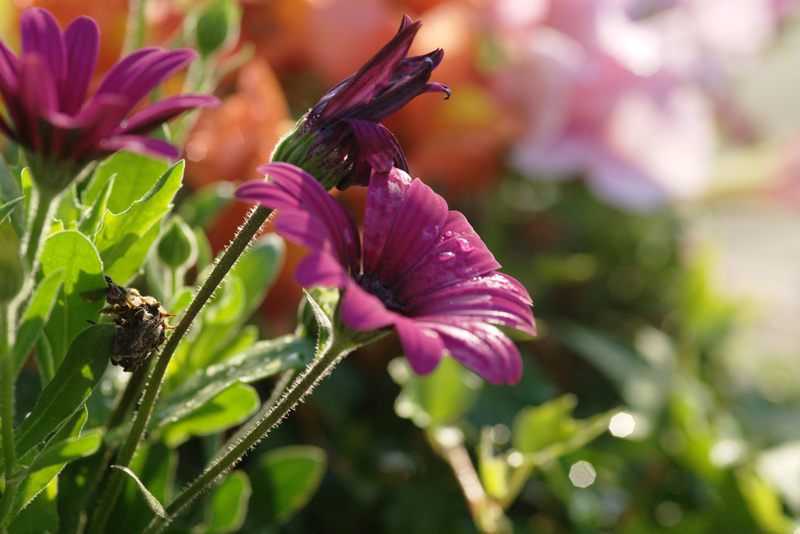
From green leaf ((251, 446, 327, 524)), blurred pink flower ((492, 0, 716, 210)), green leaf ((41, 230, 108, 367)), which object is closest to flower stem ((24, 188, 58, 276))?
green leaf ((41, 230, 108, 367))

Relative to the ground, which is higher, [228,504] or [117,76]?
[117,76]

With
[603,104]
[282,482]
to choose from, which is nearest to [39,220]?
[282,482]

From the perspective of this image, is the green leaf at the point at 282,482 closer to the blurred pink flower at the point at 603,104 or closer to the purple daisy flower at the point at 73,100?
the purple daisy flower at the point at 73,100

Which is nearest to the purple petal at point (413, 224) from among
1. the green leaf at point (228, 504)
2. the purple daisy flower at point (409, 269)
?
the purple daisy flower at point (409, 269)

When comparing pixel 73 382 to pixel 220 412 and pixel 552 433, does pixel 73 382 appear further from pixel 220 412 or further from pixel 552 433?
pixel 552 433

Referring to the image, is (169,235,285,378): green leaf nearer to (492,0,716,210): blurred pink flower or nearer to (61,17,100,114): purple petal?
(61,17,100,114): purple petal

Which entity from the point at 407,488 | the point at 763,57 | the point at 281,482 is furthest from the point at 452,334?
the point at 763,57
